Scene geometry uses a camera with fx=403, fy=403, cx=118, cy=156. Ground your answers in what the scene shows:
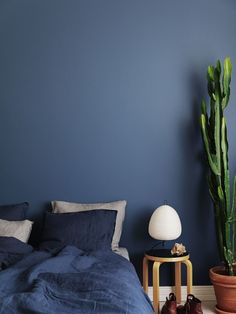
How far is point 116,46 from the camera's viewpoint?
399 centimetres

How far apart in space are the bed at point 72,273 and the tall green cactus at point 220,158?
910 mm

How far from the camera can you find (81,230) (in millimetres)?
3461

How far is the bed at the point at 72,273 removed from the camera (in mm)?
1861

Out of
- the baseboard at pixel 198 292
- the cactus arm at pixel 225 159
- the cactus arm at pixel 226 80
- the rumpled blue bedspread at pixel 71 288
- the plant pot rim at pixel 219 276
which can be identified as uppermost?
the cactus arm at pixel 226 80


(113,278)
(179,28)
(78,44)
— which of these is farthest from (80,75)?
(113,278)

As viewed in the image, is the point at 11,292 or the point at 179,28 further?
the point at 179,28

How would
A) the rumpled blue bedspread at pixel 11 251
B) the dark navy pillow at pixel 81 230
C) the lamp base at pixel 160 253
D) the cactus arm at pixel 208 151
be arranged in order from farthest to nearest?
the cactus arm at pixel 208 151, the lamp base at pixel 160 253, the dark navy pillow at pixel 81 230, the rumpled blue bedspread at pixel 11 251

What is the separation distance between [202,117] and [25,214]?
6.18ft

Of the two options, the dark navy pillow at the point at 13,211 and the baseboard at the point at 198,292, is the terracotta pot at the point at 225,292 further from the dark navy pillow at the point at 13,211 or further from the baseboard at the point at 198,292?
the dark navy pillow at the point at 13,211

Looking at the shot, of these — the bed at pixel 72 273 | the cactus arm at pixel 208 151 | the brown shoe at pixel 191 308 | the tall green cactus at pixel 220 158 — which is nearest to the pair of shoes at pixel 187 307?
the brown shoe at pixel 191 308

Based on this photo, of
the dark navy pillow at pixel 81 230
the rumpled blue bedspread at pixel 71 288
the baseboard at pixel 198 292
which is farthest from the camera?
the baseboard at pixel 198 292

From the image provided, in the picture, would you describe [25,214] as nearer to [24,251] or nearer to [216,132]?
[24,251]

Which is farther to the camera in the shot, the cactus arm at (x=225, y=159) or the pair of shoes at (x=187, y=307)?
the cactus arm at (x=225, y=159)

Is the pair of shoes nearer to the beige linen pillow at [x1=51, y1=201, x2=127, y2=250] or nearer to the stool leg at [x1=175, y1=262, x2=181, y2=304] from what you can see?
the stool leg at [x1=175, y1=262, x2=181, y2=304]
